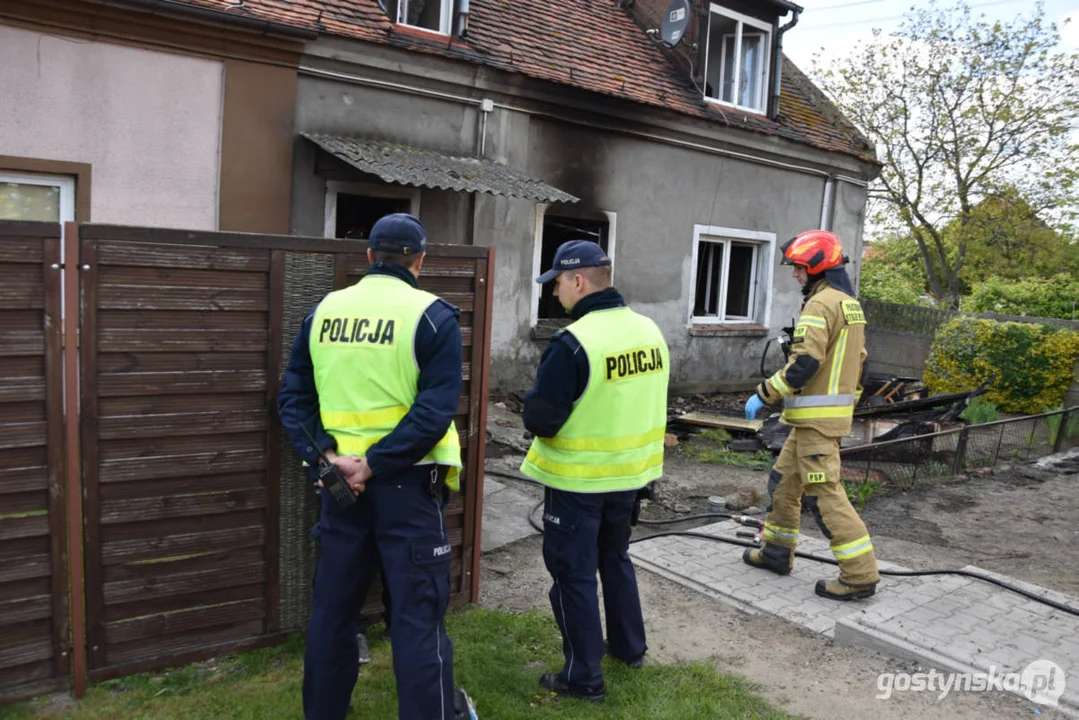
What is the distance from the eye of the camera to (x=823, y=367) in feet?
15.3

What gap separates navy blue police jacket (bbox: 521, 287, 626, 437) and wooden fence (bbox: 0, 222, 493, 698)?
41.1 inches

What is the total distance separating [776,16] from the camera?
1293 centimetres

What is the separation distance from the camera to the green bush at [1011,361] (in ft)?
37.5

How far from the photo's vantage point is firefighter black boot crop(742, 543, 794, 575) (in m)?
5.05

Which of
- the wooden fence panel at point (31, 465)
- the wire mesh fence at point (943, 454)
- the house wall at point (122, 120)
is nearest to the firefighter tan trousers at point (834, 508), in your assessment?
the wire mesh fence at point (943, 454)

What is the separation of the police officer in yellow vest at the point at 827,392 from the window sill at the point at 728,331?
7425 mm

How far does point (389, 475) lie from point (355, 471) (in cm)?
12

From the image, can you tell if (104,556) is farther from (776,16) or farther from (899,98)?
(899,98)

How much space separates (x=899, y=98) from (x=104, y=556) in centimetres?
2286

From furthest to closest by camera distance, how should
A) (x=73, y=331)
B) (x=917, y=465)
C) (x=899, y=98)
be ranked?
(x=899, y=98), (x=917, y=465), (x=73, y=331)

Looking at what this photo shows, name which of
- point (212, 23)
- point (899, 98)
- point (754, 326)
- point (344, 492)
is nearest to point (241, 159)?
point (212, 23)

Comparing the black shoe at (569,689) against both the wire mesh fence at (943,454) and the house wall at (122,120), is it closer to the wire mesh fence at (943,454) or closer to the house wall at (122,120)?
the wire mesh fence at (943,454)

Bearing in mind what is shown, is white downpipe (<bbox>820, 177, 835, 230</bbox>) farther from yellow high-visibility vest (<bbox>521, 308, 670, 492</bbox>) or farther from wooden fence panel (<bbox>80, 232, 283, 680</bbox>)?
wooden fence panel (<bbox>80, 232, 283, 680</bbox>)

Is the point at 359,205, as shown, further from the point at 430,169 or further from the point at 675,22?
the point at 675,22
